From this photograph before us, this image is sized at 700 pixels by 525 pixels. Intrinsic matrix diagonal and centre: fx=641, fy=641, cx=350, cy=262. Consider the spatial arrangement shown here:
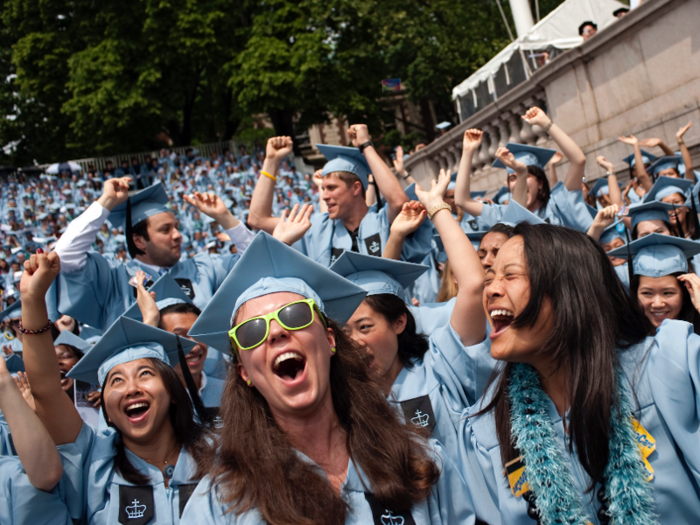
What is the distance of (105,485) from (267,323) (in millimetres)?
1394

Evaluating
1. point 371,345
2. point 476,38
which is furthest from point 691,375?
point 476,38

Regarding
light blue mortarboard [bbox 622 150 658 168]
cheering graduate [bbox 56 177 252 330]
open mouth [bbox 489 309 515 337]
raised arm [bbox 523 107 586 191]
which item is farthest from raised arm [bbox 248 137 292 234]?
light blue mortarboard [bbox 622 150 658 168]

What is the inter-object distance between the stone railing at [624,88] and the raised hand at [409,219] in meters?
4.68

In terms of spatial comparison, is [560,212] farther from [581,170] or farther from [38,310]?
[38,310]

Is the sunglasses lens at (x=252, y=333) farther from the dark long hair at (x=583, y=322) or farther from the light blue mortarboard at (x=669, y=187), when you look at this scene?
the light blue mortarboard at (x=669, y=187)

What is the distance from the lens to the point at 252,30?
27.1 metres

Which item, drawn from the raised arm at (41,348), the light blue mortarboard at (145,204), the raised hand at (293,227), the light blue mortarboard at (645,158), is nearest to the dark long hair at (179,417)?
the raised arm at (41,348)

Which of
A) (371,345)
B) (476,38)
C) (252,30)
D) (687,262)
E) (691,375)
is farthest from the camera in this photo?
(252,30)

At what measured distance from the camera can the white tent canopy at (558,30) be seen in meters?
14.1

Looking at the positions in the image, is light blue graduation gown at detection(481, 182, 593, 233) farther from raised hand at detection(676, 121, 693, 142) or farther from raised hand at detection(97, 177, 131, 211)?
raised hand at detection(97, 177, 131, 211)

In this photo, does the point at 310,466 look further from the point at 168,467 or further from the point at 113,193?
the point at 113,193

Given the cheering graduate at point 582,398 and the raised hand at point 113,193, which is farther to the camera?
the raised hand at point 113,193

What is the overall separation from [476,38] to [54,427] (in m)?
25.1

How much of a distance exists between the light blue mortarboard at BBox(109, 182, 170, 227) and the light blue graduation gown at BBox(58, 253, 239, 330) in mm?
357
